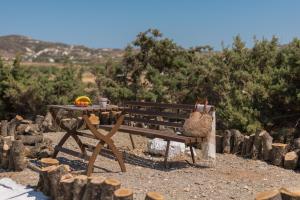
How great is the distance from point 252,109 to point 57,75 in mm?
7499

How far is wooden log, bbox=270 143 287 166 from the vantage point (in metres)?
8.30

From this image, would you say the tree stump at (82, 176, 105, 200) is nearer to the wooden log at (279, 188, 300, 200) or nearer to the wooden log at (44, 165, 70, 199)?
the wooden log at (44, 165, 70, 199)

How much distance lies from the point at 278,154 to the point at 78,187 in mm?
4171

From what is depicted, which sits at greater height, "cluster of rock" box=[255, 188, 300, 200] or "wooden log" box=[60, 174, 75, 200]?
"cluster of rock" box=[255, 188, 300, 200]

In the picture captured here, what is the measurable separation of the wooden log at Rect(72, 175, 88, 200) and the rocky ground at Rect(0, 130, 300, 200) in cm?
84

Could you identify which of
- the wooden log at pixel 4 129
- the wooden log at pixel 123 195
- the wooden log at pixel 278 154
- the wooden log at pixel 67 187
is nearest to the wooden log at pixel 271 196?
the wooden log at pixel 123 195

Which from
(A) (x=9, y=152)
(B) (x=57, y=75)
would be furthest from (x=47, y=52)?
(A) (x=9, y=152)

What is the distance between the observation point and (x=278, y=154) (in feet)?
27.3

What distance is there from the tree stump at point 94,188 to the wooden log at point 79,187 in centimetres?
13

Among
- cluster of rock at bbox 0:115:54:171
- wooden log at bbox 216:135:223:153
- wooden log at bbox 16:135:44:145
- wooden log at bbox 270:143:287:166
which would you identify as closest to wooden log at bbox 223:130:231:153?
wooden log at bbox 216:135:223:153

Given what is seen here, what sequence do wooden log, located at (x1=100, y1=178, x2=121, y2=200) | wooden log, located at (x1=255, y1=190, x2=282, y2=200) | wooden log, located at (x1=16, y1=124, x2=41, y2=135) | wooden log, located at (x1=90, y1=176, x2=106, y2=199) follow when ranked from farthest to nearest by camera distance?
wooden log, located at (x1=16, y1=124, x2=41, y2=135) < wooden log, located at (x1=90, y1=176, x2=106, y2=199) < wooden log, located at (x1=100, y1=178, x2=121, y2=200) < wooden log, located at (x1=255, y1=190, x2=282, y2=200)

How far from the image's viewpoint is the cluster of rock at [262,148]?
8248 millimetres

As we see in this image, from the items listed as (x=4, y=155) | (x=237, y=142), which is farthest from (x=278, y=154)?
(x=4, y=155)

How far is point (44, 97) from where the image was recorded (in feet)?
47.6
